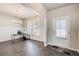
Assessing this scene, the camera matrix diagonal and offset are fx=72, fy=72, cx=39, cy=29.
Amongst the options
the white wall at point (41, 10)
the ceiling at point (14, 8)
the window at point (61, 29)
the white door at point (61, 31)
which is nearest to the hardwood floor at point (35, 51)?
the white door at point (61, 31)

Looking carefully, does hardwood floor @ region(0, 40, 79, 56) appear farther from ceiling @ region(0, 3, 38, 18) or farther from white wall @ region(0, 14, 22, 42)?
ceiling @ region(0, 3, 38, 18)

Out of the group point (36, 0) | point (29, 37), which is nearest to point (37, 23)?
point (29, 37)

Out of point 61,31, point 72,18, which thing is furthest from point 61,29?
point 72,18

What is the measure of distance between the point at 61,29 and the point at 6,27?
146 inches

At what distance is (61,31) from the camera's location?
11.9 ft

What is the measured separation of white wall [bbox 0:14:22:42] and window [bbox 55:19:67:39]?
135 inches

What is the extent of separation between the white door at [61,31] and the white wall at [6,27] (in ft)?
10.8

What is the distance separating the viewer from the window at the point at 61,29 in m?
3.49

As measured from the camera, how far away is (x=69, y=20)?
10.6 feet

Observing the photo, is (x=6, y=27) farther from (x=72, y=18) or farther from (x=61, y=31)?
(x=72, y=18)

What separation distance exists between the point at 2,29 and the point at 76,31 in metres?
4.36

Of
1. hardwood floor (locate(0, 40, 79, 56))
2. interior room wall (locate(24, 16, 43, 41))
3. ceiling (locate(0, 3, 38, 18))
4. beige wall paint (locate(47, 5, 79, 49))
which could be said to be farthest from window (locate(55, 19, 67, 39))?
interior room wall (locate(24, 16, 43, 41))

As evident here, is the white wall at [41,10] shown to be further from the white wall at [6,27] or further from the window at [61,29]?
the white wall at [6,27]

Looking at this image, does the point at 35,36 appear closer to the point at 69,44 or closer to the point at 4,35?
the point at 4,35
